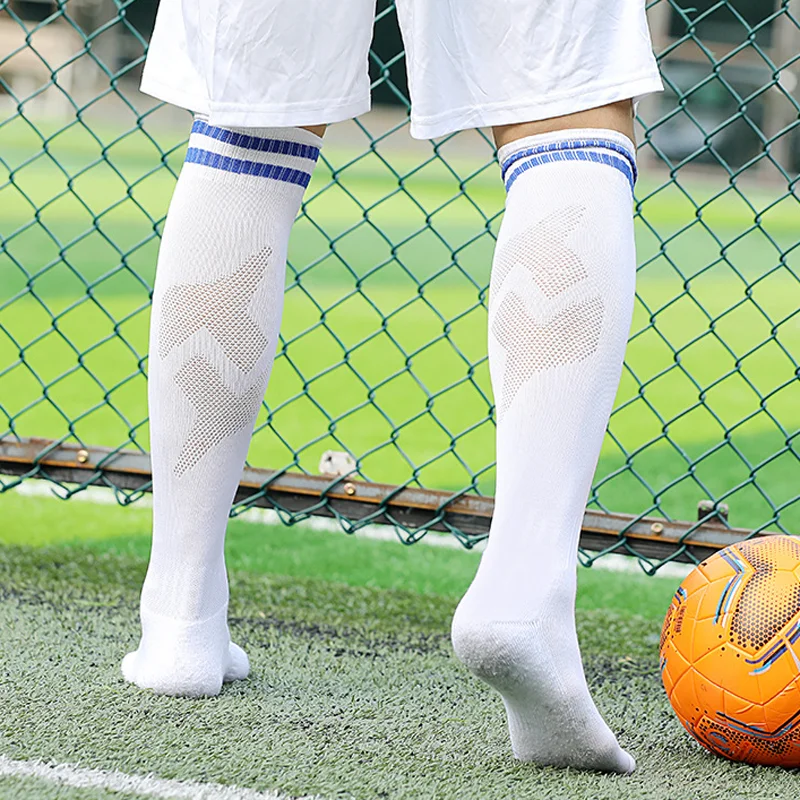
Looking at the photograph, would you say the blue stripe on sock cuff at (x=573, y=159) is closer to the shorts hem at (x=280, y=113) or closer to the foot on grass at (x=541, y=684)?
the shorts hem at (x=280, y=113)

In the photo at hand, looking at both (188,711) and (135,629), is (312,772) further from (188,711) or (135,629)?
(135,629)

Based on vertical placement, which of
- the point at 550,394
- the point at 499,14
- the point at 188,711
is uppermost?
the point at 499,14

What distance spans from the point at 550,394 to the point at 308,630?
36.9 inches

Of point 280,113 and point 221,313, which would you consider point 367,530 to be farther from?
point 280,113

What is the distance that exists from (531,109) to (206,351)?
0.50 m

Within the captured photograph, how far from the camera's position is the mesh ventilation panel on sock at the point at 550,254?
123 centimetres

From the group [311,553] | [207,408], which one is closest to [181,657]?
[207,408]

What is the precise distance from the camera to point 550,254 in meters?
1.24

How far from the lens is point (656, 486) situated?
3.59 m

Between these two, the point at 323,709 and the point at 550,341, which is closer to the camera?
the point at 550,341

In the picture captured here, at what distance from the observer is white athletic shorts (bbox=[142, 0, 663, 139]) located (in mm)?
1201

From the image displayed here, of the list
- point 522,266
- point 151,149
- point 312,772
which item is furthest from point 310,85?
point 151,149

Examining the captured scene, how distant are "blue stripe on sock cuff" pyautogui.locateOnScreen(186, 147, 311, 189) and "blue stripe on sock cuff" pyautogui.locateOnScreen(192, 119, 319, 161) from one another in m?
0.02

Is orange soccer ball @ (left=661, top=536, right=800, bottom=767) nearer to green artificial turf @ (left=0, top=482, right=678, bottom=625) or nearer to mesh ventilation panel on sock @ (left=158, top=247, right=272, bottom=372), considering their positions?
mesh ventilation panel on sock @ (left=158, top=247, right=272, bottom=372)
